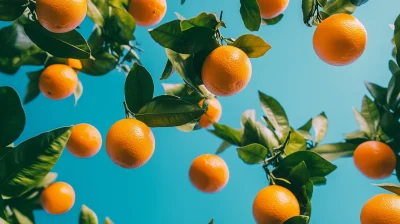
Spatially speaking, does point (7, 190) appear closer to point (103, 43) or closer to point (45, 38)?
point (45, 38)

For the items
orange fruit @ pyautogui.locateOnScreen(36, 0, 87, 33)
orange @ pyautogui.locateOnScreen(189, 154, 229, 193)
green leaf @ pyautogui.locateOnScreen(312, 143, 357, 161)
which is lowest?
orange @ pyautogui.locateOnScreen(189, 154, 229, 193)

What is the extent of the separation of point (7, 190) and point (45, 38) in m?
0.48

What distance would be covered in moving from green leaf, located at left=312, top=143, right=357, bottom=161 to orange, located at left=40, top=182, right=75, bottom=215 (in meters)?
1.17

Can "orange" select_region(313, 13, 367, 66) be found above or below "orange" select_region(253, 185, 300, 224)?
above

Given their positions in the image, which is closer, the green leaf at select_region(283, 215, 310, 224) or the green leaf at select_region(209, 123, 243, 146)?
the green leaf at select_region(283, 215, 310, 224)

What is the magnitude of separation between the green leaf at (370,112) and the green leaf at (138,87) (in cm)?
120

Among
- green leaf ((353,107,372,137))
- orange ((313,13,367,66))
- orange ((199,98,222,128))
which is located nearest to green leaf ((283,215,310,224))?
orange ((313,13,367,66))

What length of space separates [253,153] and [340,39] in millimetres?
464

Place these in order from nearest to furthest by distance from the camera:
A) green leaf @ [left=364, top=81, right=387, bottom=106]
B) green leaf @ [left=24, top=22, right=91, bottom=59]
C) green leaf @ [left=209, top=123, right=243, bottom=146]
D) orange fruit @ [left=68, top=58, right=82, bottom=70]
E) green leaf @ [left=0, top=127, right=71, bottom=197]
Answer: green leaf @ [left=0, top=127, right=71, bottom=197], green leaf @ [left=24, top=22, right=91, bottom=59], green leaf @ [left=209, top=123, right=243, bottom=146], orange fruit @ [left=68, top=58, right=82, bottom=70], green leaf @ [left=364, top=81, right=387, bottom=106]

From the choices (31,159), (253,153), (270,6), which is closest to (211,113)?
(253,153)

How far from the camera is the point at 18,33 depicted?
1.69 m

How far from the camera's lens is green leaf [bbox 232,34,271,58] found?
1.27 meters

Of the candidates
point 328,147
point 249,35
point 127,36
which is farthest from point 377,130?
point 127,36

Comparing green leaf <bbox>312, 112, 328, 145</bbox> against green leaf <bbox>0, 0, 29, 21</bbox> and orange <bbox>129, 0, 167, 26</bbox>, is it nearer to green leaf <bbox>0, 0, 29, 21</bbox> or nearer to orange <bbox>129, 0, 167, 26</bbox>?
orange <bbox>129, 0, 167, 26</bbox>
